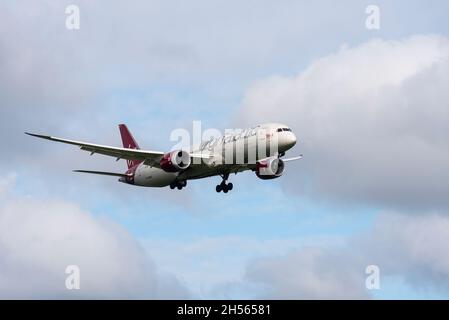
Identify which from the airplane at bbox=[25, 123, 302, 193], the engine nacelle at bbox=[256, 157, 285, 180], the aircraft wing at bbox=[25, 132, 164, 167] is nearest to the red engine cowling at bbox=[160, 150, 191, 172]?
the airplane at bbox=[25, 123, 302, 193]

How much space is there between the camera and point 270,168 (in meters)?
94.4

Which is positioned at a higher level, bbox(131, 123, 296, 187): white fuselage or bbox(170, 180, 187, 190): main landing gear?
bbox(131, 123, 296, 187): white fuselage

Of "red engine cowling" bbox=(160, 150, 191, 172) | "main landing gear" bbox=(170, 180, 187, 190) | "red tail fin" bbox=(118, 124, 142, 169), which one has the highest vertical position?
"red tail fin" bbox=(118, 124, 142, 169)

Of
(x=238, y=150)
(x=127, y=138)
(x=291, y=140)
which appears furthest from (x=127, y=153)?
(x=127, y=138)

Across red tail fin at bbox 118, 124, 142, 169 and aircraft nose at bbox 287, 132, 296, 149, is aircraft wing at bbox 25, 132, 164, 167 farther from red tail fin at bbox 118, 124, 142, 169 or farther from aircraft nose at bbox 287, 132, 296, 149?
→ red tail fin at bbox 118, 124, 142, 169

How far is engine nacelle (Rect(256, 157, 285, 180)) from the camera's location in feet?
310

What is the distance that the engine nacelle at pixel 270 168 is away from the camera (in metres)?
94.4

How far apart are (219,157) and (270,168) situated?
226 inches

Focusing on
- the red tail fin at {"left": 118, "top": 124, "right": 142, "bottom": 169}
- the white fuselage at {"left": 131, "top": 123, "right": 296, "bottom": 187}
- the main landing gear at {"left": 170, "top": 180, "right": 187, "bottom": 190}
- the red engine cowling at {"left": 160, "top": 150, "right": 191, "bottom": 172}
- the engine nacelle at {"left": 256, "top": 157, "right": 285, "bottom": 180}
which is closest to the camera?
the white fuselage at {"left": 131, "top": 123, "right": 296, "bottom": 187}
